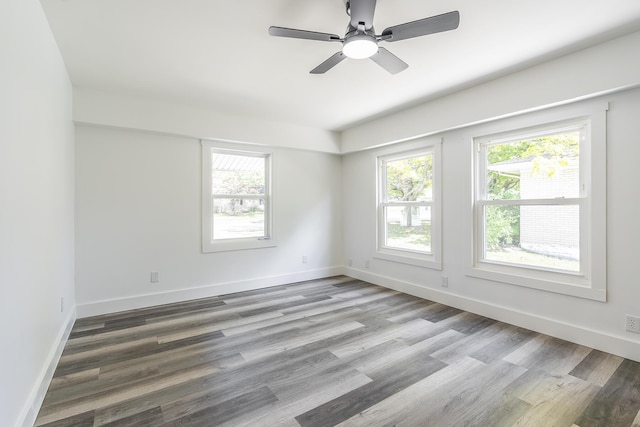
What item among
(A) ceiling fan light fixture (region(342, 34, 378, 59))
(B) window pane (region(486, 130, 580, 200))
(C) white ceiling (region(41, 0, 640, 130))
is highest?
(C) white ceiling (region(41, 0, 640, 130))

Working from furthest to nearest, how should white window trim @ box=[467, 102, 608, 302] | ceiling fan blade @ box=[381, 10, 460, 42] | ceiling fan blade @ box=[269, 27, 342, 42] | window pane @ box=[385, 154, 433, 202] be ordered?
window pane @ box=[385, 154, 433, 202] < white window trim @ box=[467, 102, 608, 302] < ceiling fan blade @ box=[269, 27, 342, 42] < ceiling fan blade @ box=[381, 10, 460, 42]

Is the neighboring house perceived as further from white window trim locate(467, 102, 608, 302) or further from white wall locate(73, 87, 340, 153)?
white wall locate(73, 87, 340, 153)

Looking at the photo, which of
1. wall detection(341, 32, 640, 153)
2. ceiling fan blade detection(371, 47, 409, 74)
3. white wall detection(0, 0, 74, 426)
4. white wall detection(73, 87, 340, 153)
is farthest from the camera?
white wall detection(73, 87, 340, 153)

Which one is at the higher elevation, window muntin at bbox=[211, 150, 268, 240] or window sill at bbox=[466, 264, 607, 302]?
window muntin at bbox=[211, 150, 268, 240]

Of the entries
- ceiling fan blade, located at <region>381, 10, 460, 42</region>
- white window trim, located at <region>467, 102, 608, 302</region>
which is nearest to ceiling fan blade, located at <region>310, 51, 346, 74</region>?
ceiling fan blade, located at <region>381, 10, 460, 42</region>

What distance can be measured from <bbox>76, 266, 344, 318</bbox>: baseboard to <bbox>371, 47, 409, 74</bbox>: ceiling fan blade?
11.3 ft

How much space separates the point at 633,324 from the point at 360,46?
303 cm

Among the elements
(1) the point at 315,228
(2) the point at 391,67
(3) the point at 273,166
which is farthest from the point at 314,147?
(2) the point at 391,67

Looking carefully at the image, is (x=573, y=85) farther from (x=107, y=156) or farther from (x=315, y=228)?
(x=107, y=156)

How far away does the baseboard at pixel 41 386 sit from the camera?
5.48 ft

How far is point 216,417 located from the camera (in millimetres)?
1836

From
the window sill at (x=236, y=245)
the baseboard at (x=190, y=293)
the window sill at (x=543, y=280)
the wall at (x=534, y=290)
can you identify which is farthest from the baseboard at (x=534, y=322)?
the window sill at (x=236, y=245)

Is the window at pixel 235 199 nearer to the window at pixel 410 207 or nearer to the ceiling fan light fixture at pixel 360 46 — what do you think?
the window at pixel 410 207

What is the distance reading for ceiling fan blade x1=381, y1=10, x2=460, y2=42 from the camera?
177 centimetres
